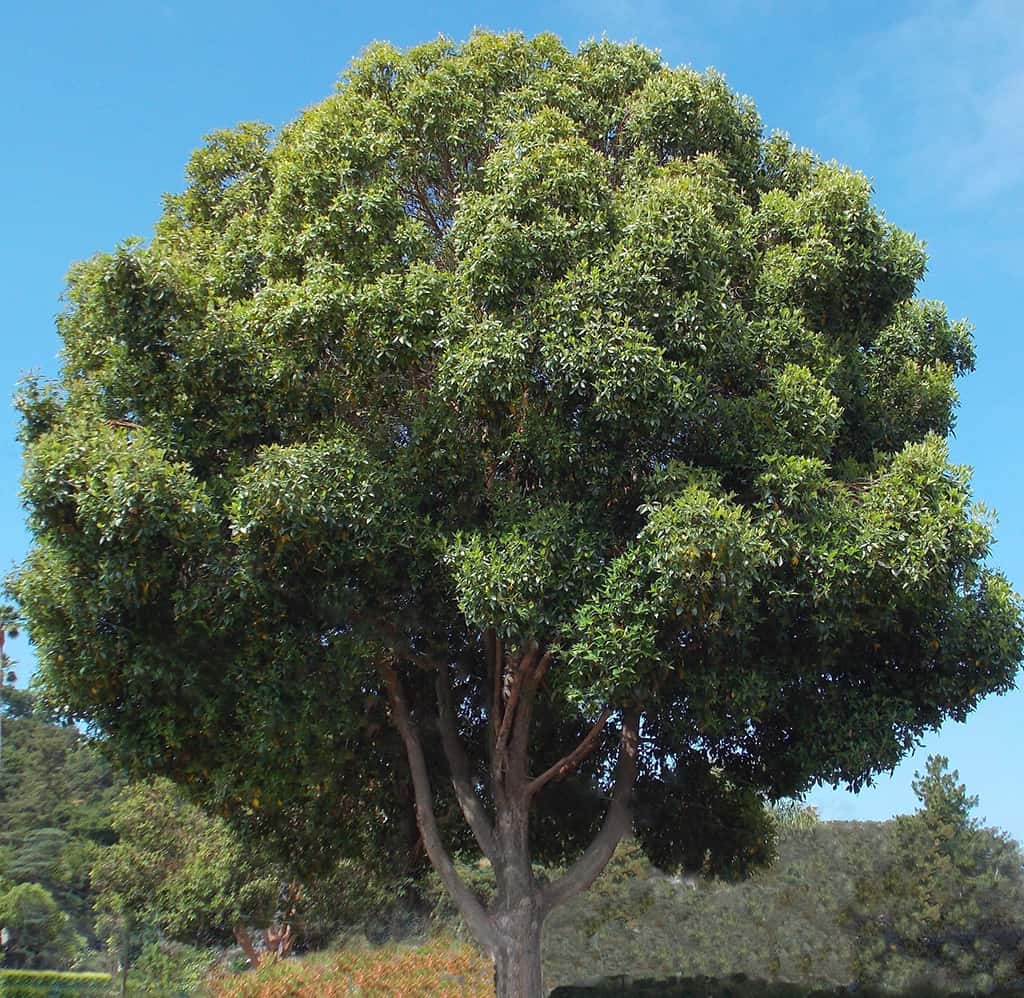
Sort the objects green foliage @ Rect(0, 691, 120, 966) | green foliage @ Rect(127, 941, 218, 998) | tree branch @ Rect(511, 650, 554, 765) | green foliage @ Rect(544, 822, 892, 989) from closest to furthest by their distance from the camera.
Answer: tree branch @ Rect(511, 650, 554, 765), green foliage @ Rect(544, 822, 892, 989), green foliage @ Rect(127, 941, 218, 998), green foliage @ Rect(0, 691, 120, 966)

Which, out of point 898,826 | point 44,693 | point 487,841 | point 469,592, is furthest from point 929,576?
point 898,826

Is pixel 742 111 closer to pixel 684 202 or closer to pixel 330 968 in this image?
pixel 684 202

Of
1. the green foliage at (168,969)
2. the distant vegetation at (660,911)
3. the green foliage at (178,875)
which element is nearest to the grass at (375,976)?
the distant vegetation at (660,911)

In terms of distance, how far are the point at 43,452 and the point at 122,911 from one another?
25735mm

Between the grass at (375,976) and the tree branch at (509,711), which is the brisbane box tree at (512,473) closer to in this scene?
the tree branch at (509,711)

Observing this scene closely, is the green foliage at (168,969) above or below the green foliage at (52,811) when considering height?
below

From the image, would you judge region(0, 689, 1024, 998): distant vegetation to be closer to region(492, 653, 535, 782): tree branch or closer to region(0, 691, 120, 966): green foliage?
region(492, 653, 535, 782): tree branch

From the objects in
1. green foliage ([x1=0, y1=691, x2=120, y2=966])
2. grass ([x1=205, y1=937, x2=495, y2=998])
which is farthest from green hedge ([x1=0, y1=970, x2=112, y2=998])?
grass ([x1=205, y1=937, x2=495, y2=998])

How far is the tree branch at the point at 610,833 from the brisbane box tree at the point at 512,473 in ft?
0.15

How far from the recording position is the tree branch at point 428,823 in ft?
41.3

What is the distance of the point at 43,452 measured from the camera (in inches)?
406

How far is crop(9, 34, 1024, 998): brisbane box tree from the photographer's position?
10.2 metres

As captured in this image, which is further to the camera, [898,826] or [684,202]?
[898,826]

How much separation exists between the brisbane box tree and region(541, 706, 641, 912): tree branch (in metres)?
0.05
